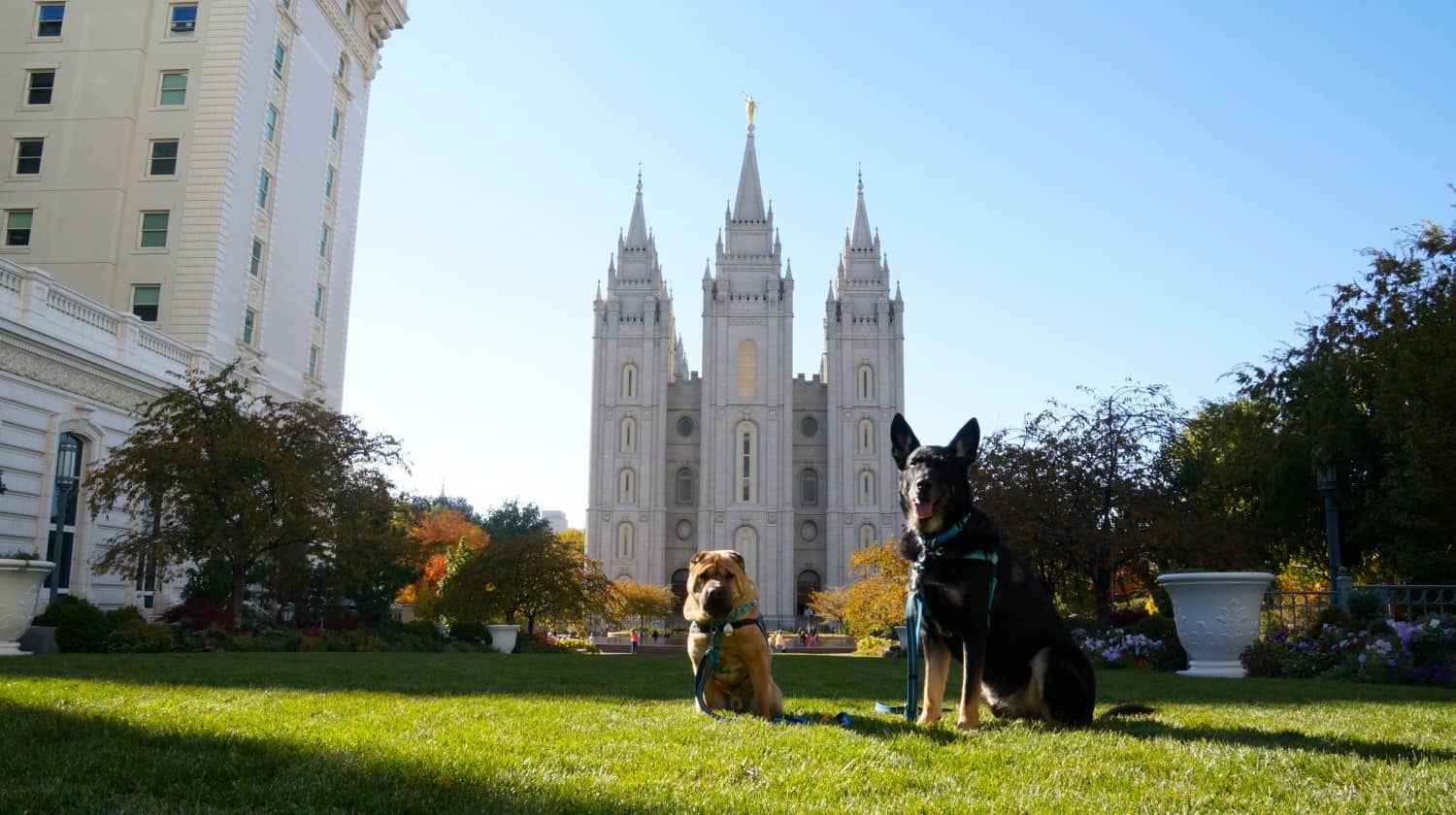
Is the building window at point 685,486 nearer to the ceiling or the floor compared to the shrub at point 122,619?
nearer to the ceiling

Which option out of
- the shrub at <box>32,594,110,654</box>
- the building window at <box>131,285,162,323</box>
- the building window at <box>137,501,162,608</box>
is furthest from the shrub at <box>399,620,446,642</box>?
the building window at <box>131,285,162,323</box>

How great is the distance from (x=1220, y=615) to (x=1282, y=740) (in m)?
8.58

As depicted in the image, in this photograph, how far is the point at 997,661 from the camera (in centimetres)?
562

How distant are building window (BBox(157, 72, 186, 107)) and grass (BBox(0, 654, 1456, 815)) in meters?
27.8

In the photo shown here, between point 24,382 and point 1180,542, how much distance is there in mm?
22462

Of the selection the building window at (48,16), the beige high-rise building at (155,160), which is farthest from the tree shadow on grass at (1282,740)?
the building window at (48,16)

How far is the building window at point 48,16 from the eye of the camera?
31.0 meters

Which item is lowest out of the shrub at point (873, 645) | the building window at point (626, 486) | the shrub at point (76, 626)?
the shrub at point (873, 645)

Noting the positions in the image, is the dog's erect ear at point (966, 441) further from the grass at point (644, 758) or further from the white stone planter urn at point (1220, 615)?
the white stone planter urn at point (1220, 615)

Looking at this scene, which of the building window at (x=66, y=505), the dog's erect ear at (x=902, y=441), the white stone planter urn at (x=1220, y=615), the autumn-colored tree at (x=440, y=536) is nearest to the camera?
the dog's erect ear at (x=902, y=441)

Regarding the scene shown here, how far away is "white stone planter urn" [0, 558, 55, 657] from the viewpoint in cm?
1320

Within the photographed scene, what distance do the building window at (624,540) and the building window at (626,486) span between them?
1.70 metres

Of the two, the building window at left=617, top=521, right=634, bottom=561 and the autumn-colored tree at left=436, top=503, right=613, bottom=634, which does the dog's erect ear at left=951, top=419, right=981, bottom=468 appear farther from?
the building window at left=617, top=521, right=634, bottom=561

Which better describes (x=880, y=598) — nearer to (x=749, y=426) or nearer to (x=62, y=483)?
(x=62, y=483)
